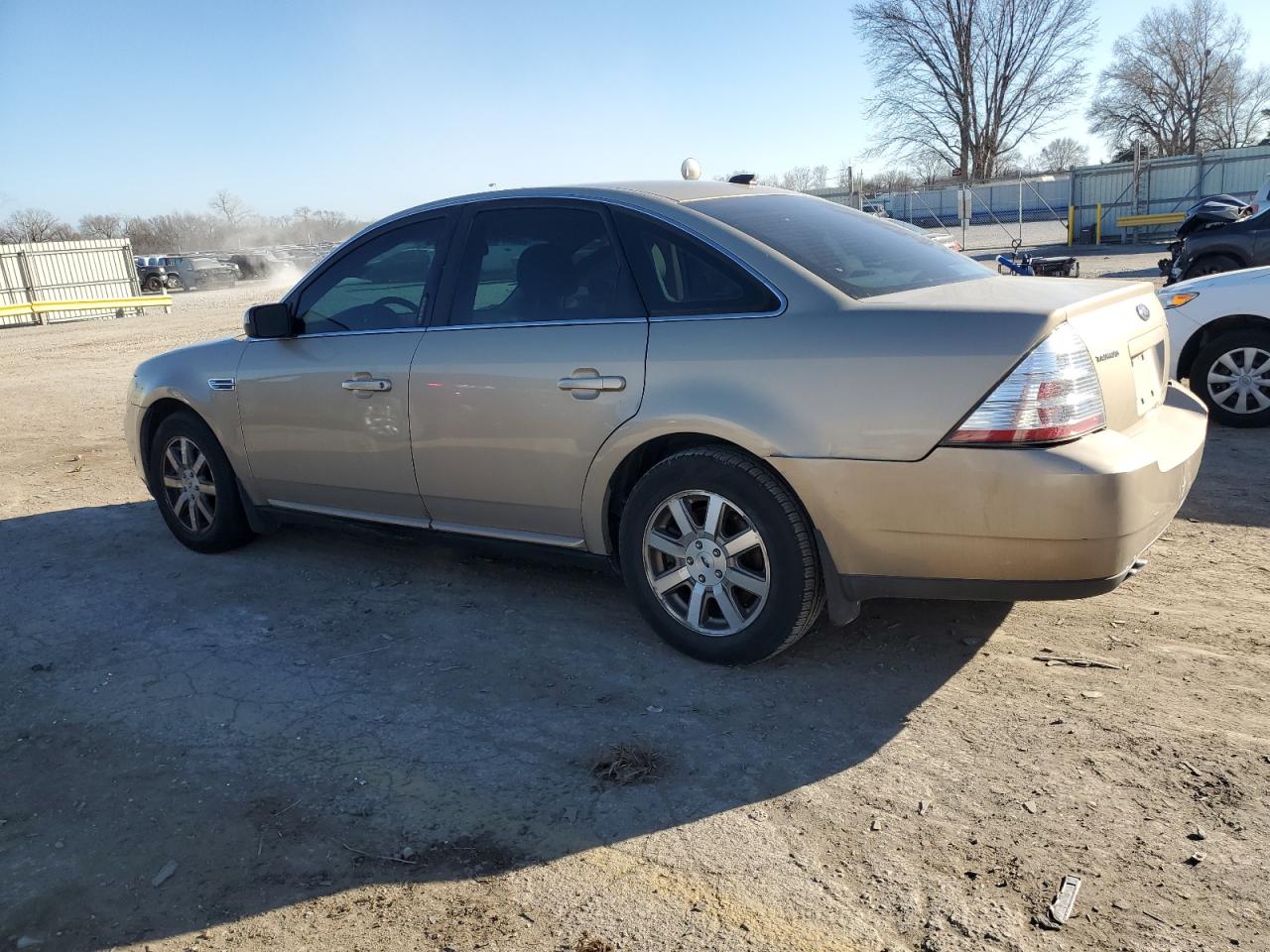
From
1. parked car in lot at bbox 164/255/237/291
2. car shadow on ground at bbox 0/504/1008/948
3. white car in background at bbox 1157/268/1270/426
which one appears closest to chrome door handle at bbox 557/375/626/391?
car shadow on ground at bbox 0/504/1008/948

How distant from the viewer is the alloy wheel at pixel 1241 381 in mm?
6770

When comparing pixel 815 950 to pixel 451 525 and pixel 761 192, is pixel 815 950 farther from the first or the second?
pixel 761 192

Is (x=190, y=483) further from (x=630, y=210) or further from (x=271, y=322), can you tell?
(x=630, y=210)

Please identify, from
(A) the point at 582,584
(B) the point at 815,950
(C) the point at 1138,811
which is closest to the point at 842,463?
(C) the point at 1138,811

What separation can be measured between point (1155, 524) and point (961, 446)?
0.74 m

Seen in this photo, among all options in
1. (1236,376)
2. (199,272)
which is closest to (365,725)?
(1236,376)

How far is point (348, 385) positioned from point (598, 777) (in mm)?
2267

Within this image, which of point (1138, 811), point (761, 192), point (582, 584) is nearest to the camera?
point (1138, 811)

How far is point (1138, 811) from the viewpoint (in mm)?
2684

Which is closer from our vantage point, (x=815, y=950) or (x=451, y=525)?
(x=815, y=950)

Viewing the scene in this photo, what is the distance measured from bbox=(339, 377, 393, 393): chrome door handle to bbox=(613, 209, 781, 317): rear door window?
123cm

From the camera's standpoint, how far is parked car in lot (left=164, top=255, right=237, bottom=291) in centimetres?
4406

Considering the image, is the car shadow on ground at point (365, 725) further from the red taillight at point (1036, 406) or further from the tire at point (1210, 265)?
the tire at point (1210, 265)

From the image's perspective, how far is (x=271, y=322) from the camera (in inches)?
187
